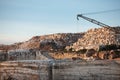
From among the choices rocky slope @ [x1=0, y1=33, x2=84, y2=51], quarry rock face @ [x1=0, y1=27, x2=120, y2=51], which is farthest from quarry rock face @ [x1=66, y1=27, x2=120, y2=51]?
rocky slope @ [x1=0, y1=33, x2=84, y2=51]

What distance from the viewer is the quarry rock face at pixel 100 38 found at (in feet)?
123

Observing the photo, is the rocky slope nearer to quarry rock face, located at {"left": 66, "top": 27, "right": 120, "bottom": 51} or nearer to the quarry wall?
quarry rock face, located at {"left": 66, "top": 27, "right": 120, "bottom": 51}

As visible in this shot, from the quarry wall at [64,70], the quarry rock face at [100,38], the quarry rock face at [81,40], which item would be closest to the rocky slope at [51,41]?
the quarry rock face at [81,40]

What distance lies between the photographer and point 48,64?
12.2 meters

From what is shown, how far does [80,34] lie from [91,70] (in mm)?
40842

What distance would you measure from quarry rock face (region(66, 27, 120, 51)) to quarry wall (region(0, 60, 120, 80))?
20.9 m

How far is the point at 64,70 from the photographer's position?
1162 centimetres

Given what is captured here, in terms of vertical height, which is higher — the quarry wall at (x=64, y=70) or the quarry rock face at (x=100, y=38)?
the quarry rock face at (x=100, y=38)

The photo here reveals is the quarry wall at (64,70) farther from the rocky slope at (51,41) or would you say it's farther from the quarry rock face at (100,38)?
the rocky slope at (51,41)

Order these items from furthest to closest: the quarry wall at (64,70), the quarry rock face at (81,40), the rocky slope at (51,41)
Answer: the rocky slope at (51,41) → the quarry rock face at (81,40) → the quarry wall at (64,70)

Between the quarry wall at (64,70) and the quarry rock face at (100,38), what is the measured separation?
2088 cm

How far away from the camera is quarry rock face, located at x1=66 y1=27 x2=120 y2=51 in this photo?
37.5m

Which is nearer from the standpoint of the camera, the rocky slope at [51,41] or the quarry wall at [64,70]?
the quarry wall at [64,70]

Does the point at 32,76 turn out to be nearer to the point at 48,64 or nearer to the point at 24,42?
the point at 48,64
